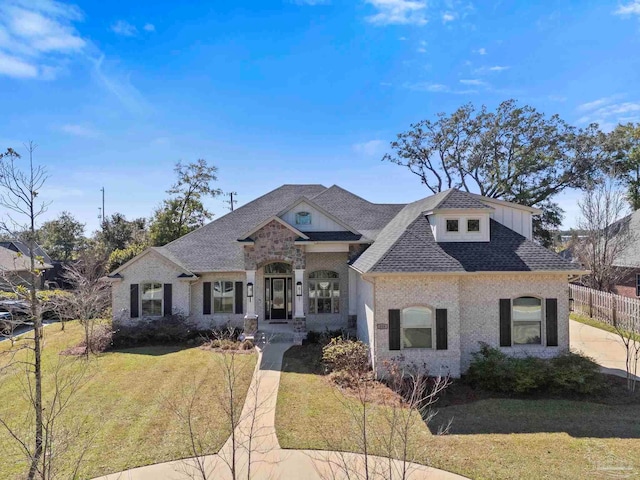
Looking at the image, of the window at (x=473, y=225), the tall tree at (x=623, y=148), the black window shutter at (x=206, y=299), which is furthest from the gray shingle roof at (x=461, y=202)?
the tall tree at (x=623, y=148)

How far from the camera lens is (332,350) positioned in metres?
13.1

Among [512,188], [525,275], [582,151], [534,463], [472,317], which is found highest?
[582,151]

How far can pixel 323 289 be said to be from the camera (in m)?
18.6

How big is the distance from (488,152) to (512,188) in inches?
168

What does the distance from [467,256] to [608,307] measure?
12.9 meters

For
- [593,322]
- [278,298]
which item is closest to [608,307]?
[593,322]

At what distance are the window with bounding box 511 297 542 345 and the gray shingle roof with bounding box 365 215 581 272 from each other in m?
1.22

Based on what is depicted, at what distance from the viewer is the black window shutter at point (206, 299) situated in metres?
18.3

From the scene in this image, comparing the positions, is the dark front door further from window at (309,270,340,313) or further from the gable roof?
the gable roof

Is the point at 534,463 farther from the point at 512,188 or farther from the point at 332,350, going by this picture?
the point at 512,188

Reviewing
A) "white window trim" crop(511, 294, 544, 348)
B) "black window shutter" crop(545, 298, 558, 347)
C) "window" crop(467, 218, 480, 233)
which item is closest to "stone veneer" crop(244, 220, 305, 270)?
"window" crop(467, 218, 480, 233)

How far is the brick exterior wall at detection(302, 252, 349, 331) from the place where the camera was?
18406 mm

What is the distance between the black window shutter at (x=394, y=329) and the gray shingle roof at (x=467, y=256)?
1503 mm

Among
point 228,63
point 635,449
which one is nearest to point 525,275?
point 635,449
